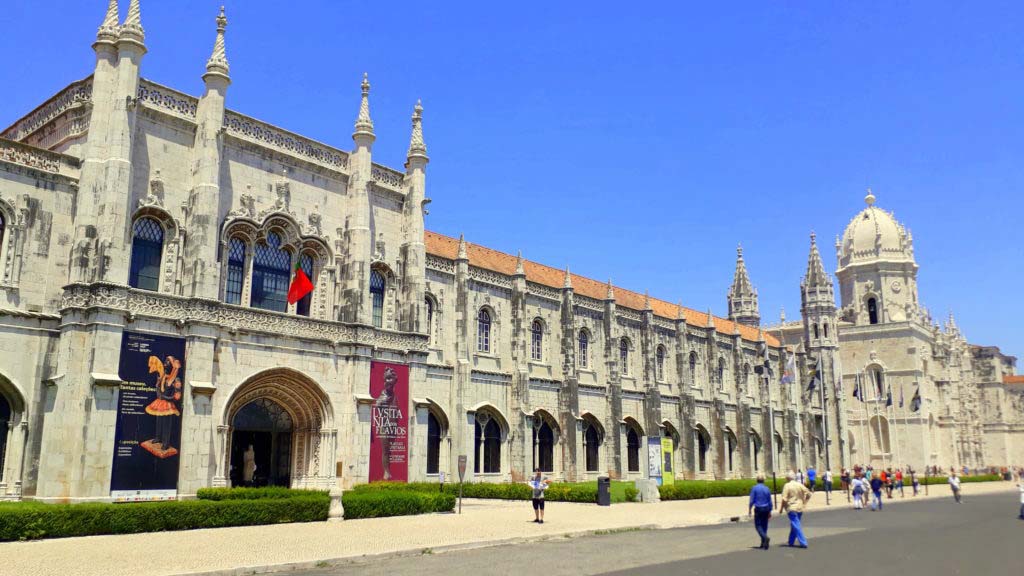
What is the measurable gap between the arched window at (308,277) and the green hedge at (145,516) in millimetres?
8650

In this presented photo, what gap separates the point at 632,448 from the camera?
48156 millimetres

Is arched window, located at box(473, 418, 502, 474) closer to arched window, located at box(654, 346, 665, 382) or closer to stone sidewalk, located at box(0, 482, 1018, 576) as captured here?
stone sidewalk, located at box(0, 482, 1018, 576)

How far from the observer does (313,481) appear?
92.0ft

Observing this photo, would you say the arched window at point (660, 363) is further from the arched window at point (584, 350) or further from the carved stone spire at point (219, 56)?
the carved stone spire at point (219, 56)

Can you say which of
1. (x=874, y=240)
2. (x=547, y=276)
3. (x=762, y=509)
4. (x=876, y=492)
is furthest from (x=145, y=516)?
(x=874, y=240)

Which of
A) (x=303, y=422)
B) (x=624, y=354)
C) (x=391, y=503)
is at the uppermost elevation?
(x=624, y=354)

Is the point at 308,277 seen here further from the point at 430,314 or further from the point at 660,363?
the point at 660,363

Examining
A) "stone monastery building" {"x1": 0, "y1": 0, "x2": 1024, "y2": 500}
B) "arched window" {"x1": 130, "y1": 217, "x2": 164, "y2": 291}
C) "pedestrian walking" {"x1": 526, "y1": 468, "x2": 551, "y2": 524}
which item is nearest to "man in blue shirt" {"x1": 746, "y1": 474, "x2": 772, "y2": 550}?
"pedestrian walking" {"x1": 526, "y1": 468, "x2": 551, "y2": 524}

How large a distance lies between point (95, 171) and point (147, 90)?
3643 mm

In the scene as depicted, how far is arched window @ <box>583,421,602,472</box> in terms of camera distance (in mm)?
44219

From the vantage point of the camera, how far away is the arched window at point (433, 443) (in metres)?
35.0

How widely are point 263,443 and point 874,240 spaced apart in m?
69.9

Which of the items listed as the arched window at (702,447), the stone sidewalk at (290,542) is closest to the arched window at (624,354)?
the arched window at (702,447)

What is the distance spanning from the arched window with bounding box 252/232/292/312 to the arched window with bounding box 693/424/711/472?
3342cm
